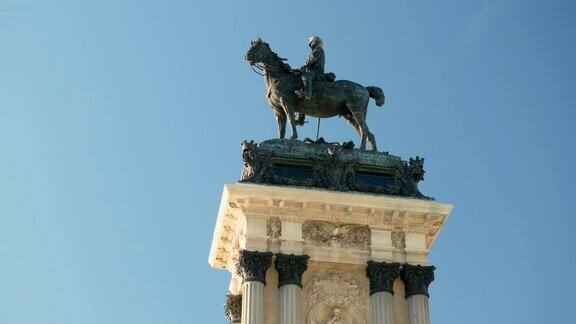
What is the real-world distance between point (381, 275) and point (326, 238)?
6.25 feet

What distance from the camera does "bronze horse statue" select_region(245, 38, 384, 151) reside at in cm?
3759

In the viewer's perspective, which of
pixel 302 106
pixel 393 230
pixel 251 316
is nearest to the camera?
pixel 251 316

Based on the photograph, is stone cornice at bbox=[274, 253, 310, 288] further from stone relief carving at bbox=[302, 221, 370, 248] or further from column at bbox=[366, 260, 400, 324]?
column at bbox=[366, 260, 400, 324]

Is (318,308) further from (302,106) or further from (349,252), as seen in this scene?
(302,106)

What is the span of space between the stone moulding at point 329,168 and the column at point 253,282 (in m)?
→ 2.50

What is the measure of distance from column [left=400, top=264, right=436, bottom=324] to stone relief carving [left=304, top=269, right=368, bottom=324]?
1205 mm

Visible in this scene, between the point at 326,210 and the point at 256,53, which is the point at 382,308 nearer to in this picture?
the point at 326,210

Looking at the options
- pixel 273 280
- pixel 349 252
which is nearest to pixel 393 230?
pixel 349 252

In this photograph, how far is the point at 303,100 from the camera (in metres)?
37.6

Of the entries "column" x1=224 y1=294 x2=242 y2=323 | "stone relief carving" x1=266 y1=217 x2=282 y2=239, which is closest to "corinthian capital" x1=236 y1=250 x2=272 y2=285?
"stone relief carving" x1=266 y1=217 x2=282 y2=239

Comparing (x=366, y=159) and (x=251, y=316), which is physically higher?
(x=366, y=159)

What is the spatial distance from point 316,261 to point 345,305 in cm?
147

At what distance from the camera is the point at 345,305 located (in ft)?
110

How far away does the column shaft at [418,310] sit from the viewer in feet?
109
